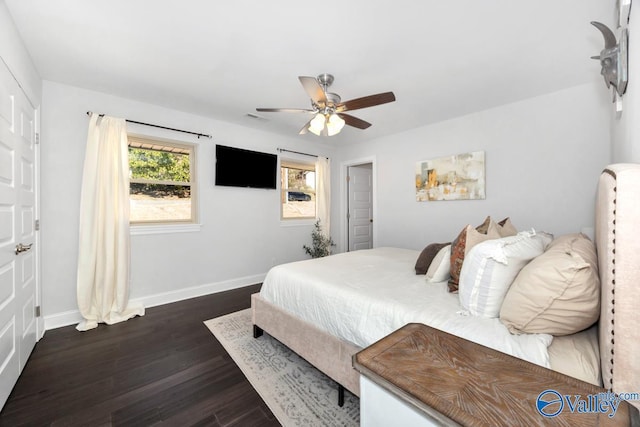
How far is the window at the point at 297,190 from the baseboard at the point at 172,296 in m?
1.25

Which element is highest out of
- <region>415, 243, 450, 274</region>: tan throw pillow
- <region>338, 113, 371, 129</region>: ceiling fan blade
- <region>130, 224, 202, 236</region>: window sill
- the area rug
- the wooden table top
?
<region>338, 113, 371, 129</region>: ceiling fan blade

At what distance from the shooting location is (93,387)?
1771mm

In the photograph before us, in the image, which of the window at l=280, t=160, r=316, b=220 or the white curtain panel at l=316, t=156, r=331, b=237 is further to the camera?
the white curtain panel at l=316, t=156, r=331, b=237

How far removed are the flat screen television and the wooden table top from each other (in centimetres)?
340

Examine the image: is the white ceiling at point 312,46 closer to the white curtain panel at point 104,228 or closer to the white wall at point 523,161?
the white wall at point 523,161

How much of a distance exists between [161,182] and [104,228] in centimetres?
86

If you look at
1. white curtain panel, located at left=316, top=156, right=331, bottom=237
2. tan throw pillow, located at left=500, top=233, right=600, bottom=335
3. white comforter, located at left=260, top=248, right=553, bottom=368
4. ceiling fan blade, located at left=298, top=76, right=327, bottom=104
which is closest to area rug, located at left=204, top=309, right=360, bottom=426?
white comforter, located at left=260, top=248, right=553, bottom=368

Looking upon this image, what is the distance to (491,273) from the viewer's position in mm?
1319

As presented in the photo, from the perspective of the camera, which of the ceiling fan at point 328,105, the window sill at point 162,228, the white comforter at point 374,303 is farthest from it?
Result: the window sill at point 162,228

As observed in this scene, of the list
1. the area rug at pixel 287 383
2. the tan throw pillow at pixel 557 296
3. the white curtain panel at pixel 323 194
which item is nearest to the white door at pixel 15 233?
the area rug at pixel 287 383

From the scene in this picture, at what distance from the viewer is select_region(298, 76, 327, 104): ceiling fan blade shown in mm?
1903

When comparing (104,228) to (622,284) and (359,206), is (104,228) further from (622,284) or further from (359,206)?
(359,206)

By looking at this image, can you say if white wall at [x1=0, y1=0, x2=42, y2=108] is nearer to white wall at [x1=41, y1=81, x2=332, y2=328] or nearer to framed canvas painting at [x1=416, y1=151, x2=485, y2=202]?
white wall at [x1=41, y1=81, x2=332, y2=328]

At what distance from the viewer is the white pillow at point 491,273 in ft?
4.30
